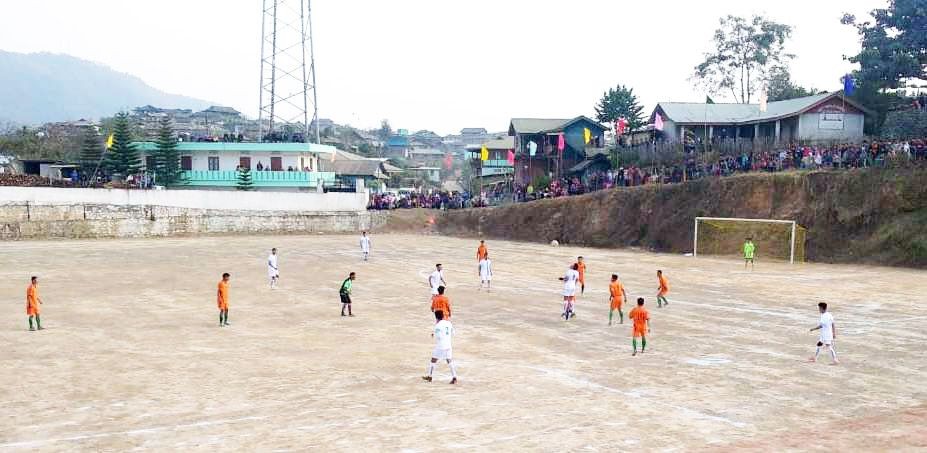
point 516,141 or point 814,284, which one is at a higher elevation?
point 516,141

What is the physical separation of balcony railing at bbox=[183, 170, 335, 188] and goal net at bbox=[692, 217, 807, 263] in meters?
31.6

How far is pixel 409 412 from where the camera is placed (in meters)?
13.9

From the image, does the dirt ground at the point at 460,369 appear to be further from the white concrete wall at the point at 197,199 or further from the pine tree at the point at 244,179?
the pine tree at the point at 244,179

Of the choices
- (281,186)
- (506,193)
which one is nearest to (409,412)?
(506,193)

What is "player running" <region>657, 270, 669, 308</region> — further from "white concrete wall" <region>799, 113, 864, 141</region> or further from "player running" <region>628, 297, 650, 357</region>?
"white concrete wall" <region>799, 113, 864, 141</region>

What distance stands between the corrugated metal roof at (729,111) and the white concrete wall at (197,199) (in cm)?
2385

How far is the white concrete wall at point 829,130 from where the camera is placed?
167 feet

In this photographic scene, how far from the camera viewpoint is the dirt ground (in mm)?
12758

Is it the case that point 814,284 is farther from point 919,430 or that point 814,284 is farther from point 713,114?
point 713,114

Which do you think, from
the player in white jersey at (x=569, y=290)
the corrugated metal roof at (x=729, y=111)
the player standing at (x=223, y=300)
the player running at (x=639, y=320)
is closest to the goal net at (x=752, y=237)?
the corrugated metal roof at (x=729, y=111)

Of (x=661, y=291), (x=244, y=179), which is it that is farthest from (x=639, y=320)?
(x=244, y=179)

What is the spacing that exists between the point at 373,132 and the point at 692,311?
16368 cm

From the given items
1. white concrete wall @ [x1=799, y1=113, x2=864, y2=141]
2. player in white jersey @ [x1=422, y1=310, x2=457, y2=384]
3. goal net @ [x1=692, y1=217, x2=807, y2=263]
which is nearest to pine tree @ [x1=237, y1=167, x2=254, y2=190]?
goal net @ [x1=692, y1=217, x2=807, y2=263]

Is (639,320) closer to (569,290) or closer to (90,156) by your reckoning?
(569,290)
